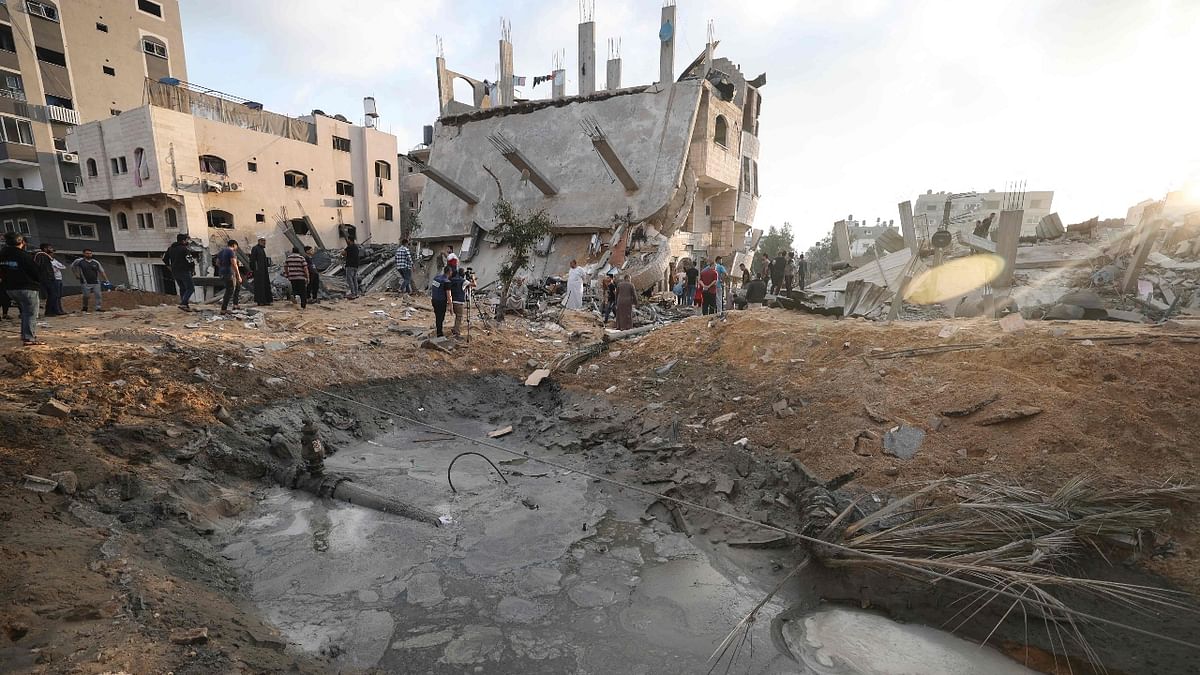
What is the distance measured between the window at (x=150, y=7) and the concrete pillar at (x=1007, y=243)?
4043 centimetres

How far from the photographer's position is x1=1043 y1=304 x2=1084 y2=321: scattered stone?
7.05m

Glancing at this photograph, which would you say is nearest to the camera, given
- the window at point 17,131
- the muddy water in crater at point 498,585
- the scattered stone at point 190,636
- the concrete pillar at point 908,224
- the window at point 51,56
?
the scattered stone at point 190,636

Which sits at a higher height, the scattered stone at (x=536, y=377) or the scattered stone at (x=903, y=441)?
the scattered stone at (x=903, y=441)

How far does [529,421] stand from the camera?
7.13 metres

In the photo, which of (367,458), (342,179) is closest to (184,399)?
(367,458)

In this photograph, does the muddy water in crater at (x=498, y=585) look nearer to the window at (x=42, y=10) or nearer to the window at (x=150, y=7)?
the window at (x=42, y=10)

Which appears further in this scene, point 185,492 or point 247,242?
point 247,242

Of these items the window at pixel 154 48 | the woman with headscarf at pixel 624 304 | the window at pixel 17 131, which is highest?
the window at pixel 154 48

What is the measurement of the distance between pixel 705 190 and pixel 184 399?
19306mm

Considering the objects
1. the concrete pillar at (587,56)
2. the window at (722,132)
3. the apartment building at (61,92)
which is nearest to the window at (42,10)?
the apartment building at (61,92)

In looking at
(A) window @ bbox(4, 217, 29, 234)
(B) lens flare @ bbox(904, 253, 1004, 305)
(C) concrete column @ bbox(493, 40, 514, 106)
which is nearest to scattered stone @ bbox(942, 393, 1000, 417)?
(B) lens flare @ bbox(904, 253, 1004, 305)

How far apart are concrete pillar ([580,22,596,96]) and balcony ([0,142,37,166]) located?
2789 cm

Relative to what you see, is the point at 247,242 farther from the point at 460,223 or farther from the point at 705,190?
the point at 705,190

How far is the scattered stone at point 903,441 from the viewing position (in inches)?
170
